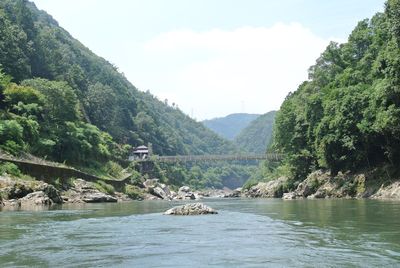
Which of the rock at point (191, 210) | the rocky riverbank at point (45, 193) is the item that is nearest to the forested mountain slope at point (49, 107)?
the rocky riverbank at point (45, 193)

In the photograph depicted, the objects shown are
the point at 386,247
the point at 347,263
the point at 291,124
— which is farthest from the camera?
the point at 291,124

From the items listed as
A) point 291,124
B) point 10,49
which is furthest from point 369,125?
point 10,49

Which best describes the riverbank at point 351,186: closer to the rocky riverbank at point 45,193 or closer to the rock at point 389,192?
the rock at point 389,192

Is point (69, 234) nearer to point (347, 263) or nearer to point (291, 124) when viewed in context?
point (347, 263)

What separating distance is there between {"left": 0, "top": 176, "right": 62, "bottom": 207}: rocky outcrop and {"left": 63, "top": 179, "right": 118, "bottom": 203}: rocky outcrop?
6.92 metres

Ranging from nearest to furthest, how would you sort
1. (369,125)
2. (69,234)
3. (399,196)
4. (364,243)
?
(364,243) < (69,234) < (399,196) < (369,125)

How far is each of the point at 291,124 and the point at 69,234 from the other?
248 ft

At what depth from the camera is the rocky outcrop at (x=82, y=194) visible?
174 feet

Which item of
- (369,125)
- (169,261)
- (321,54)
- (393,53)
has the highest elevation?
(321,54)

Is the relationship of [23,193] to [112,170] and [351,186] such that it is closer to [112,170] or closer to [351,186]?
[351,186]

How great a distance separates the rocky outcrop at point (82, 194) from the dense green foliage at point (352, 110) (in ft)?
101

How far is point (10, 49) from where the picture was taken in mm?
95375

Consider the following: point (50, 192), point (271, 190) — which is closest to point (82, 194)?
point (50, 192)

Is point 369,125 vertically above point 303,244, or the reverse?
point 369,125
